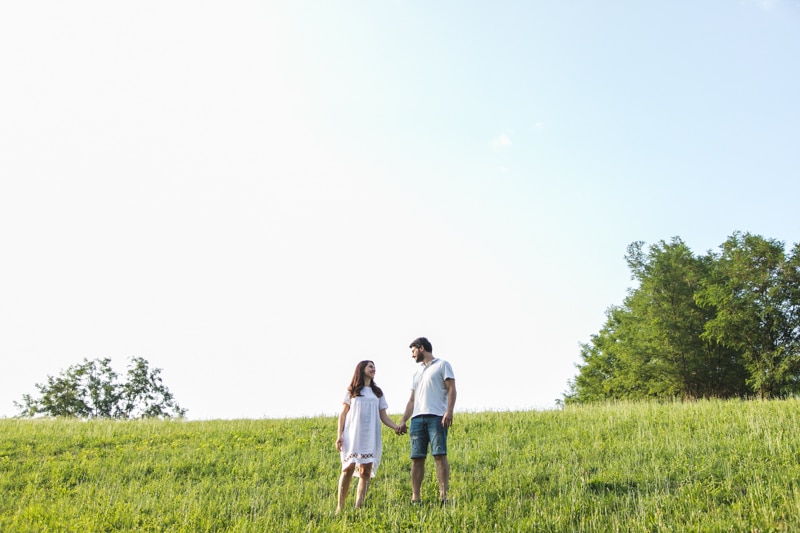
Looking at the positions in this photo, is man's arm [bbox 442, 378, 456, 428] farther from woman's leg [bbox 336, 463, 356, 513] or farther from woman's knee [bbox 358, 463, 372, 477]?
woman's leg [bbox 336, 463, 356, 513]

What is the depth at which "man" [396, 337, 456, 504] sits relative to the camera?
7645 millimetres

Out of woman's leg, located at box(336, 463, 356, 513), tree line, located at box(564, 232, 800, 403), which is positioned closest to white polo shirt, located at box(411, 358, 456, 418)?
woman's leg, located at box(336, 463, 356, 513)

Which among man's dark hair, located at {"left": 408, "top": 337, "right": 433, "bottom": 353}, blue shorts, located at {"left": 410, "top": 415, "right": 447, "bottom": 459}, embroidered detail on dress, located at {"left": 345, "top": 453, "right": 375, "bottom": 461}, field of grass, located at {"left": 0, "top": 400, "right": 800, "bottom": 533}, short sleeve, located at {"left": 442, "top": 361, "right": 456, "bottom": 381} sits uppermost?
man's dark hair, located at {"left": 408, "top": 337, "right": 433, "bottom": 353}

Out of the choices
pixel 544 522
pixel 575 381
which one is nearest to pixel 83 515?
pixel 544 522

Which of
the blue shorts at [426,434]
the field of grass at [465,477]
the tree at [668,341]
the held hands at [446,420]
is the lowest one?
the field of grass at [465,477]

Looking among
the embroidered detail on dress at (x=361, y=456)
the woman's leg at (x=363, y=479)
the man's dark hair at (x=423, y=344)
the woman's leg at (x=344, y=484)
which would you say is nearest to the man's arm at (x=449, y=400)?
the man's dark hair at (x=423, y=344)

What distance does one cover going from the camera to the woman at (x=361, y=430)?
25.2ft

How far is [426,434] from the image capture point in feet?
25.6

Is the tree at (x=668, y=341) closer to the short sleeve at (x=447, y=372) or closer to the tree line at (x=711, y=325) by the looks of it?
the tree line at (x=711, y=325)

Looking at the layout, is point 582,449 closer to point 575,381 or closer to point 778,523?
point 778,523

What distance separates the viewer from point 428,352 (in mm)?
8258

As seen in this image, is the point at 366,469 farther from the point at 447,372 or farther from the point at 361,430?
the point at 447,372

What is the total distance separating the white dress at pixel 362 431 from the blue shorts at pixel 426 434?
0.49 m

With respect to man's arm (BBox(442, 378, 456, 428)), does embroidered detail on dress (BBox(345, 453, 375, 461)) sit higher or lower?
lower
